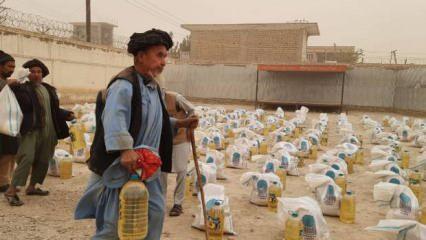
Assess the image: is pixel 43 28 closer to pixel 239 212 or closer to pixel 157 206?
pixel 239 212

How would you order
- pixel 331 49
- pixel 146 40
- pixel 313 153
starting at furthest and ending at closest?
pixel 331 49 < pixel 313 153 < pixel 146 40

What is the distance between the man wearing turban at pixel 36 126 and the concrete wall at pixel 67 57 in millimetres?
9835

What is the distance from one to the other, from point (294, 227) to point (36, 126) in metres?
2.94

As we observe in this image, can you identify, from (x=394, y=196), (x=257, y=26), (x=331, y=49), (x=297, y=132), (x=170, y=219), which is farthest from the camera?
(x=331, y=49)

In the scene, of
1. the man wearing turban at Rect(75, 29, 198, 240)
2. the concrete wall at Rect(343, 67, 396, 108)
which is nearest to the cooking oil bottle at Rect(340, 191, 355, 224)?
the man wearing turban at Rect(75, 29, 198, 240)

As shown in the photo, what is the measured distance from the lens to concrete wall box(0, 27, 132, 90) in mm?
13220

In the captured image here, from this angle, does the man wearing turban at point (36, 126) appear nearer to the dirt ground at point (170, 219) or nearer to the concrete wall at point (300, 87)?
the dirt ground at point (170, 219)

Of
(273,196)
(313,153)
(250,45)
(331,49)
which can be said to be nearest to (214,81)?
(250,45)

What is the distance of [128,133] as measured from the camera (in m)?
2.00

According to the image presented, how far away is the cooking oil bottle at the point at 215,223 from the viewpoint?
11.5 ft

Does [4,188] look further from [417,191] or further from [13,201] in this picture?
[417,191]

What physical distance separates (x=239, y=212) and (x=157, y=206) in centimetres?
236

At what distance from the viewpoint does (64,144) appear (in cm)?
809

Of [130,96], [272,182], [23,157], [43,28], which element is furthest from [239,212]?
[43,28]
